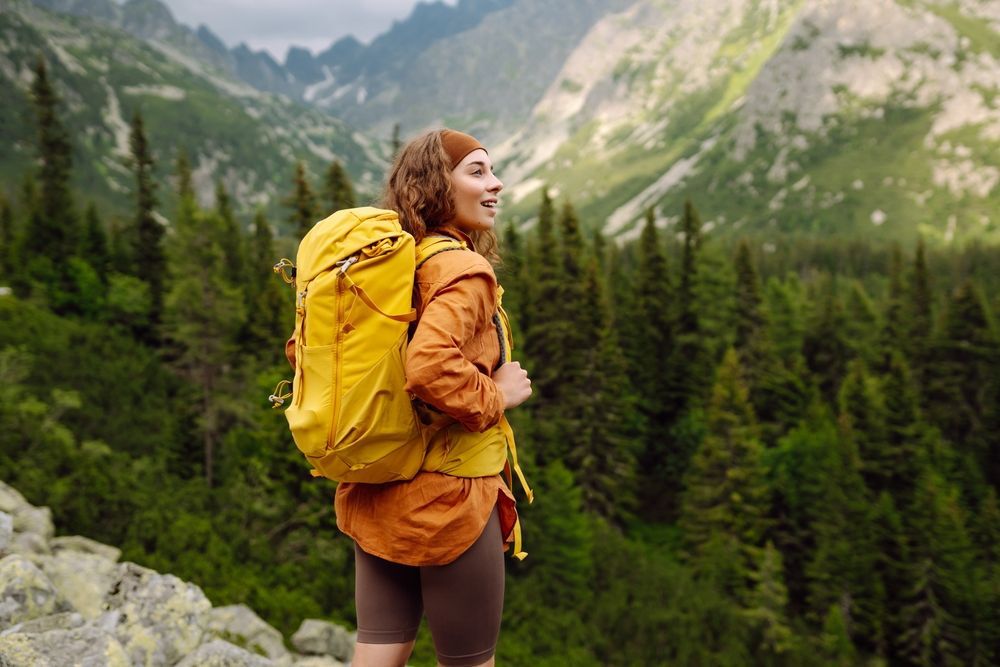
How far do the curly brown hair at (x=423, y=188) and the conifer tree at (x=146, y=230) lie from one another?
136 feet

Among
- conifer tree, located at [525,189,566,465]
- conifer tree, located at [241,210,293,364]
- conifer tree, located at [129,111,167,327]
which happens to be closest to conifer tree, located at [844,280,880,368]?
conifer tree, located at [525,189,566,465]

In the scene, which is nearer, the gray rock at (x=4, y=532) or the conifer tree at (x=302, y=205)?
the gray rock at (x=4, y=532)

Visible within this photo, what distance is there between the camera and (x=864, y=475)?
44719 millimetres

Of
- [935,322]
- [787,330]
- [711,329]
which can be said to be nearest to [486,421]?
[711,329]

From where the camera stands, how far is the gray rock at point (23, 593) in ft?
18.8

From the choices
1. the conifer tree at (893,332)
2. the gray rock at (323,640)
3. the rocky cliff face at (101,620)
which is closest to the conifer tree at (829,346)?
the conifer tree at (893,332)

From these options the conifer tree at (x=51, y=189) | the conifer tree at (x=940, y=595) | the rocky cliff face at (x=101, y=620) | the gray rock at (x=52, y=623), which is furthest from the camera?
the conifer tree at (x=51, y=189)

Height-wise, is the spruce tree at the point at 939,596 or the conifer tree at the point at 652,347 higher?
the conifer tree at the point at 652,347

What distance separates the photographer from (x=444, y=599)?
2.84 metres

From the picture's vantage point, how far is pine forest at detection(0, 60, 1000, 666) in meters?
21.5

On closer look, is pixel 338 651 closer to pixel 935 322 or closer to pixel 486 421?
pixel 486 421

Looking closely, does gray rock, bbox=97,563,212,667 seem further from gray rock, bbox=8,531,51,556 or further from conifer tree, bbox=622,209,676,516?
conifer tree, bbox=622,209,676,516

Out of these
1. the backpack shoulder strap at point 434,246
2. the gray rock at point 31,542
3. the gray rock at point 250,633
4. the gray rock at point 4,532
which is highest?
the backpack shoulder strap at point 434,246

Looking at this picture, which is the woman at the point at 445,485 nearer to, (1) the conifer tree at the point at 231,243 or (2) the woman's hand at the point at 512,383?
(2) the woman's hand at the point at 512,383
